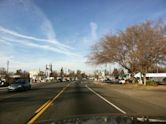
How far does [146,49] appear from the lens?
56.2 m

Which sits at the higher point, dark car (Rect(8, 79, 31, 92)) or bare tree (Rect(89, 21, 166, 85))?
bare tree (Rect(89, 21, 166, 85))

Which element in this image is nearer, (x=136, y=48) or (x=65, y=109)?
(x=65, y=109)

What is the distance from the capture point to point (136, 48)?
5931cm

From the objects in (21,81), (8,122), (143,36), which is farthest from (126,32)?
(8,122)

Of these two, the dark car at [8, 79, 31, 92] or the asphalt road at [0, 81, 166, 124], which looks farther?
the dark car at [8, 79, 31, 92]

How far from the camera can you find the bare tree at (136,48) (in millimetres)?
56062

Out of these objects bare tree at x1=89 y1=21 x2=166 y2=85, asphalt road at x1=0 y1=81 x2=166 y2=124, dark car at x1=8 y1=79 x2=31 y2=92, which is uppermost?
bare tree at x1=89 y1=21 x2=166 y2=85

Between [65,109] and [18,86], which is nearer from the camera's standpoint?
[65,109]

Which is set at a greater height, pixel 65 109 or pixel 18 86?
pixel 18 86

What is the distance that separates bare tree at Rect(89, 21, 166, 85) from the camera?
5606 cm

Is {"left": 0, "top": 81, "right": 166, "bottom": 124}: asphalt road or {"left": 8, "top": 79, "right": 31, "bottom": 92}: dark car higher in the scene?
{"left": 8, "top": 79, "right": 31, "bottom": 92}: dark car

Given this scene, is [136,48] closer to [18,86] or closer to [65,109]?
Answer: [18,86]

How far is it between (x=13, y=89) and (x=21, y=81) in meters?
3.00

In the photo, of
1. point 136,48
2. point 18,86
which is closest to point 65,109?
point 18,86
